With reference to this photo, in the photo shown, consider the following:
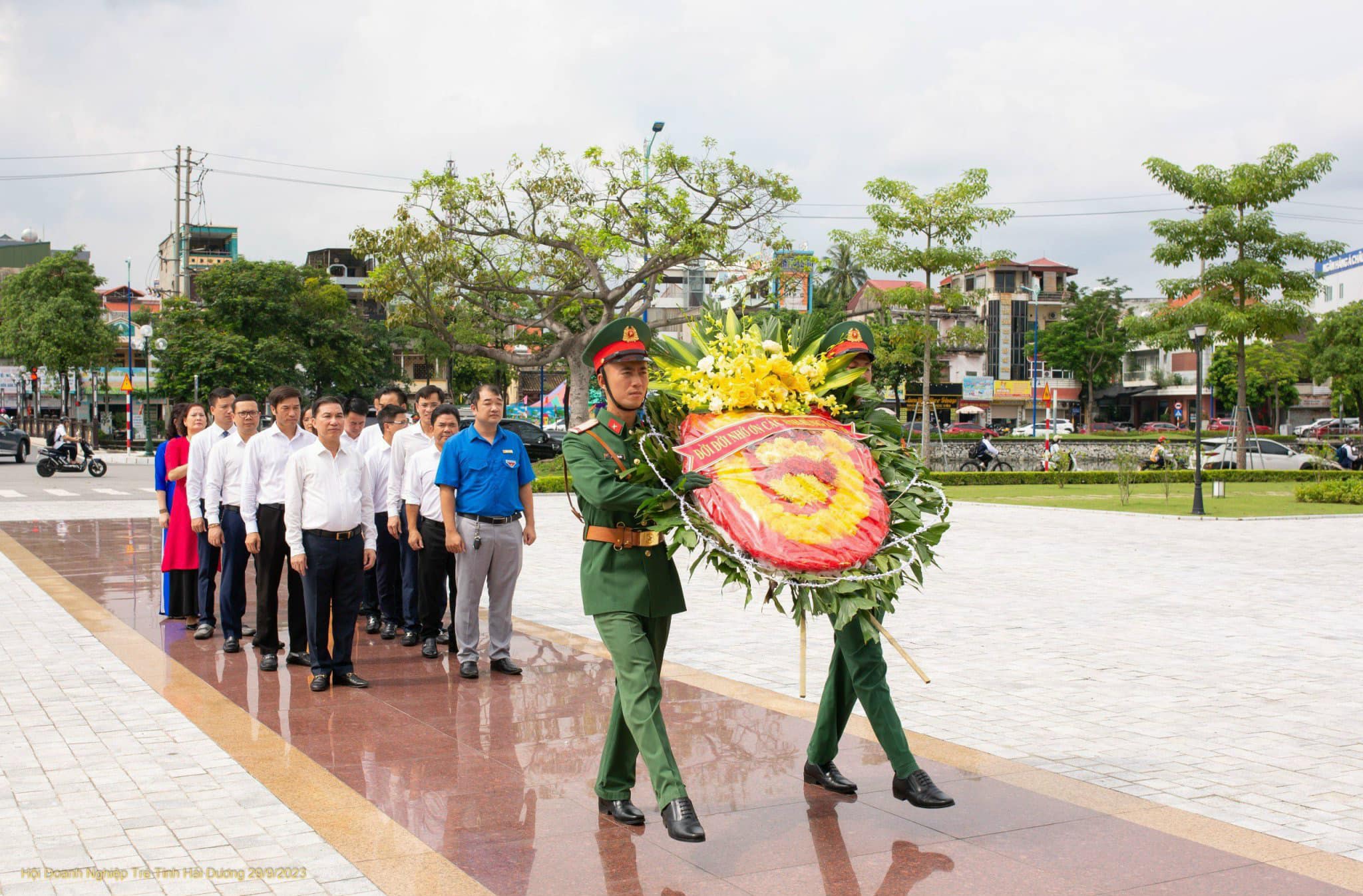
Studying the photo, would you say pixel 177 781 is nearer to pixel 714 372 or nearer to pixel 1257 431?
pixel 714 372

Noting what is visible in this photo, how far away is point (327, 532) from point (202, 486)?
8.27 feet

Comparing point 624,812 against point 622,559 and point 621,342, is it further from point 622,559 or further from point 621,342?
point 621,342

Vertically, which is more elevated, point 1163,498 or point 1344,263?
point 1344,263

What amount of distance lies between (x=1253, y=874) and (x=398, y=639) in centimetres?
630

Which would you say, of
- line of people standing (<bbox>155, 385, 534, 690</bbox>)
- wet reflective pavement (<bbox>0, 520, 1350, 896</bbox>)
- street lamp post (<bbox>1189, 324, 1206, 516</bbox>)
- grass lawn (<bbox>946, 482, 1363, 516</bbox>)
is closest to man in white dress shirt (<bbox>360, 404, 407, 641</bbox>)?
line of people standing (<bbox>155, 385, 534, 690</bbox>)

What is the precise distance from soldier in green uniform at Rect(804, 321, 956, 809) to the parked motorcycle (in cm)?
3155

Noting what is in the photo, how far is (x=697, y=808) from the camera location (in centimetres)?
480

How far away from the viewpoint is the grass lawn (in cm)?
2150

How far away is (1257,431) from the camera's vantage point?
60.6m

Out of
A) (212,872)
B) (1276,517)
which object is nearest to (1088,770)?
(212,872)

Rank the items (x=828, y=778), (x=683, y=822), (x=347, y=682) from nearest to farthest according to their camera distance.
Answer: (x=683, y=822) < (x=828, y=778) < (x=347, y=682)

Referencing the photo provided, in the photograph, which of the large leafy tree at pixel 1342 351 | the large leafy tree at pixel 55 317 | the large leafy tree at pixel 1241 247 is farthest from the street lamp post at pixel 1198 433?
the large leafy tree at pixel 55 317

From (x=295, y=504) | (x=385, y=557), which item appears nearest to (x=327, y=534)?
(x=295, y=504)

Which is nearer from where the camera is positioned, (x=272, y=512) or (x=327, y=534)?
(x=327, y=534)
